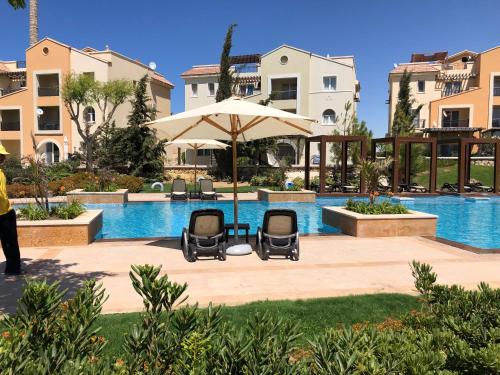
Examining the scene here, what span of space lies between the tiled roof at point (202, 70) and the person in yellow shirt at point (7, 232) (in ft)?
120

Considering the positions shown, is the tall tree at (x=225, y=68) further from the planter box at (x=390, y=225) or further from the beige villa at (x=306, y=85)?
the planter box at (x=390, y=225)

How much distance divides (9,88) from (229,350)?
52.4 m

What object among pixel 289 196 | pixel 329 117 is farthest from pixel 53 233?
pixel 329 117

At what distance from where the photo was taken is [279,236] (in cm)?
782

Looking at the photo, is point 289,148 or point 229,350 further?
A: point 289,148

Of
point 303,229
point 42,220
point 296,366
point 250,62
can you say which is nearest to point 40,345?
point 296,366

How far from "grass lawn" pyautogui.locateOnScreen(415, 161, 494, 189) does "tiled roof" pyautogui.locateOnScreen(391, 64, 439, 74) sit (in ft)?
47.4

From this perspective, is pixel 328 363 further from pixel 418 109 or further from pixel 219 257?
pixel 418 109

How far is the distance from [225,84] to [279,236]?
28066 mm

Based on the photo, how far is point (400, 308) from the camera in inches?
192

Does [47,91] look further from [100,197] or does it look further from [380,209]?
[380,209]

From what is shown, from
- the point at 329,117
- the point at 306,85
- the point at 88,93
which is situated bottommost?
the point at 329,117

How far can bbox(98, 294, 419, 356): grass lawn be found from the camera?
4242 millimetres

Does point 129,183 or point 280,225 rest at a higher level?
point 129,183
